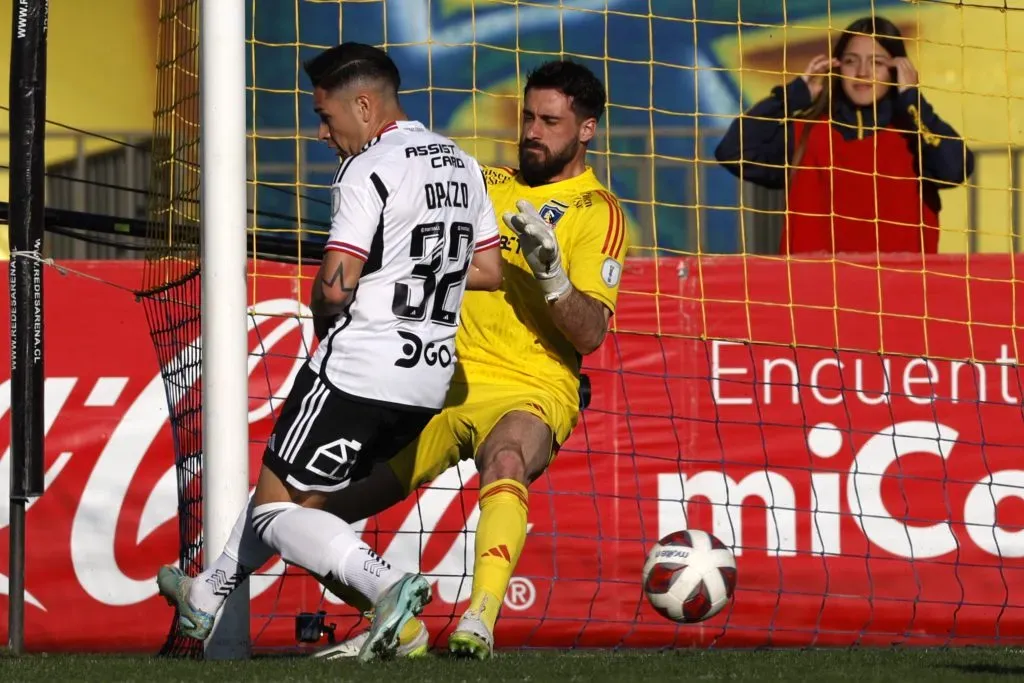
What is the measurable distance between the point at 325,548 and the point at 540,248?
111 centimetres

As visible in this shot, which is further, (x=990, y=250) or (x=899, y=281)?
(x=990, y=250)

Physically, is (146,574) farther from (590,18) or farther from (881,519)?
(590,18)

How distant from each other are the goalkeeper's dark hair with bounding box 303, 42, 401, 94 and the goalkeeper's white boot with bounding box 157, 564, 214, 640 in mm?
1448

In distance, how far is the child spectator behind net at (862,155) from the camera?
8.16 m

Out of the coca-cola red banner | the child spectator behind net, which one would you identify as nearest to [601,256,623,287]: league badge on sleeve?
the coca-cola red banner

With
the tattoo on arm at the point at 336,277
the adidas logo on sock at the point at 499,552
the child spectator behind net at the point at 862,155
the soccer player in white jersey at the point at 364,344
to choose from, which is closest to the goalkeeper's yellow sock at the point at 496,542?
the adidas logo on sock at the point at 499,552

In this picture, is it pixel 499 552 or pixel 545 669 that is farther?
pixel 499 552

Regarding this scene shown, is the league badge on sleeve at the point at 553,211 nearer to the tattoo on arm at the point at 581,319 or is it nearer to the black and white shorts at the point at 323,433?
the tattoo on arm at the point at 581,319

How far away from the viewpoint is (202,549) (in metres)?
5.42

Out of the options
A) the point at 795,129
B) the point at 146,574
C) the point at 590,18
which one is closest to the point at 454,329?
the point at 146,574

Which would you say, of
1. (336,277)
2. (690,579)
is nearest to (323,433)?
(336,277)

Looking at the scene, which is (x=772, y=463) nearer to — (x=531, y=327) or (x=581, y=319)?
(x=531, y=327)

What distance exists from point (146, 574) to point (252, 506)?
2.61 m

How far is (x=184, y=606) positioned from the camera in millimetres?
4680
